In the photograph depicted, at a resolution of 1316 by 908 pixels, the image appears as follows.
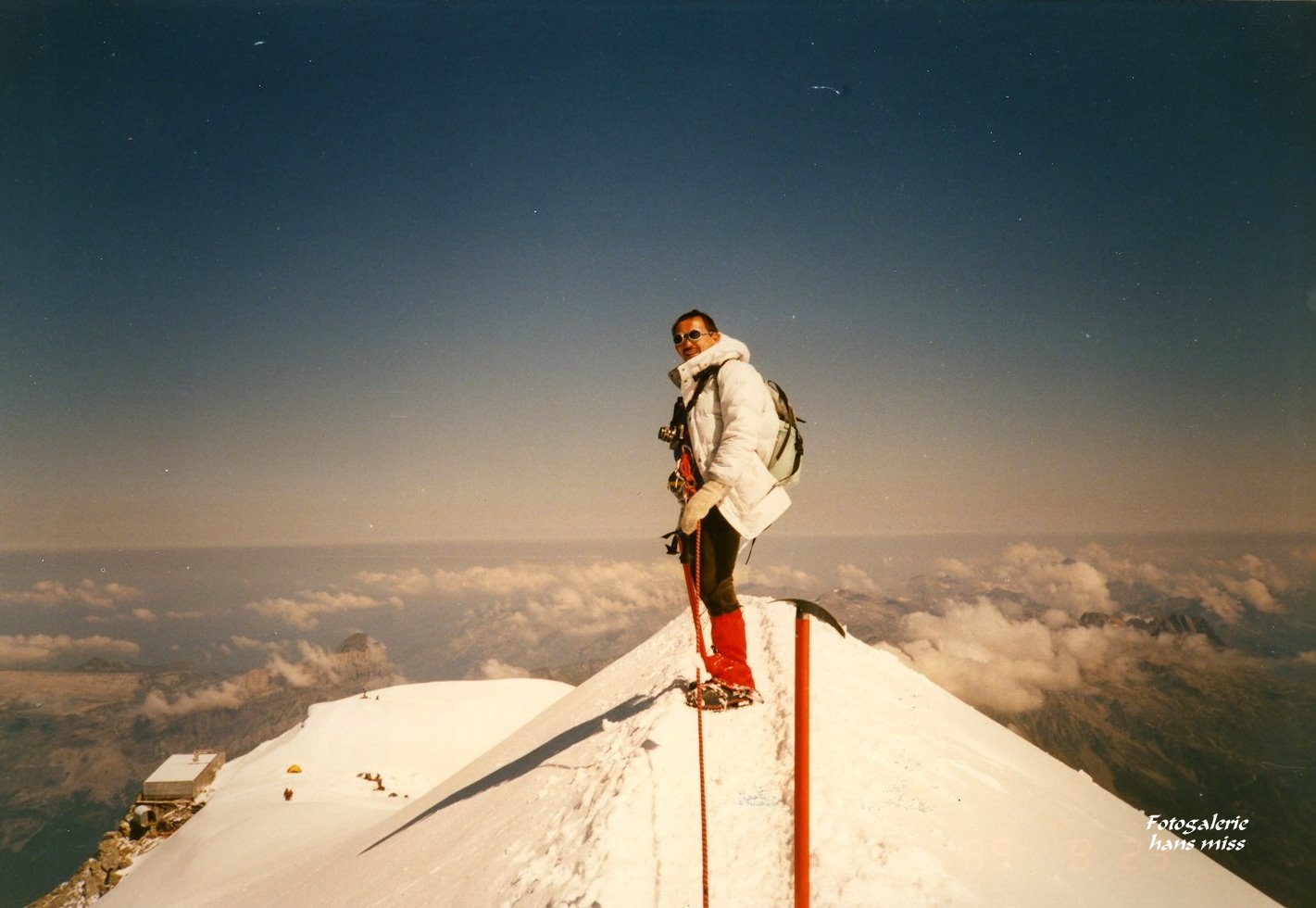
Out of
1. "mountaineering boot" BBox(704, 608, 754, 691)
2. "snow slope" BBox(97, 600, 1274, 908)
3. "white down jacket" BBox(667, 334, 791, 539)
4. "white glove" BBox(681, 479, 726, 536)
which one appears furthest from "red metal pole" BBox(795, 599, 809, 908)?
"mountaineering boot" BBox(704, 608, 754, 691)

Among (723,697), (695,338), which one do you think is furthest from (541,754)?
(695,338)

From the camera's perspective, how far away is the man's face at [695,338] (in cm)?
508

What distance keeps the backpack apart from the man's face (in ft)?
1.38

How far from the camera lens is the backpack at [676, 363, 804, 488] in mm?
5008

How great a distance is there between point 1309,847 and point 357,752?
272 m

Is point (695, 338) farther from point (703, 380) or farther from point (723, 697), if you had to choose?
point (723, 697)

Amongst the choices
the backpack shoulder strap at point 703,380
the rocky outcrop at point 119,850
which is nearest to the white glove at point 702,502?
the backpack shoulder strap at point 703,380

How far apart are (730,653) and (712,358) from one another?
235cm

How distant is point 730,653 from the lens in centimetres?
499

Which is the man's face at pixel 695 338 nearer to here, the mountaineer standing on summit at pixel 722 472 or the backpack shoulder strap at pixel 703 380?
the mountaineer standing on summit at pixel 722 472

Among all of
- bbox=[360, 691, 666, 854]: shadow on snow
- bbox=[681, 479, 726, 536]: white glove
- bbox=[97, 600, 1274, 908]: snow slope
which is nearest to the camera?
bbox=[97, 600, 1274, 908]: snow slope

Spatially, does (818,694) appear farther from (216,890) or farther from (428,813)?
(216,890)

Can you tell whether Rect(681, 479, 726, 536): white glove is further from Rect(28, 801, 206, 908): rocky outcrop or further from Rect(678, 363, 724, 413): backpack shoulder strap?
Rect(28, 801, 206, 908): rocky outcrop

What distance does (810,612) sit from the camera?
10.3 ft
